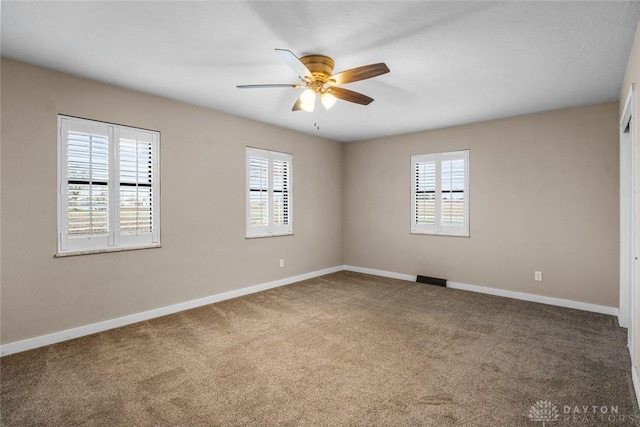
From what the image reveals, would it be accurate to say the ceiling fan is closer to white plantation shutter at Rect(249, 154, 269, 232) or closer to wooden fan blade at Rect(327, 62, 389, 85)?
wooden fan blade at Rect(327, 62, 389, 85)

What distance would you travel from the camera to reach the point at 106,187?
3592mm

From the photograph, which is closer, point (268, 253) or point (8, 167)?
point (8, 167)

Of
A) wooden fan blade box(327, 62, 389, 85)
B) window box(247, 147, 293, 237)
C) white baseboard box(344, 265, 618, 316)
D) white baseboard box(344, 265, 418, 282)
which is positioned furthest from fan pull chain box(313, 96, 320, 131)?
white baseboard box(344, 265, 618, 316)

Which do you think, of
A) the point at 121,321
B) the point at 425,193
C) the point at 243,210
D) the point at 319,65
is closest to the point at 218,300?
the point at 121,321

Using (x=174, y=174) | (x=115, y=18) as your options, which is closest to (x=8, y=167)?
(x=174, y=174)

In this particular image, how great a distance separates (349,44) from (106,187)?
9.67ft

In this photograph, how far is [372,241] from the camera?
6410 mm

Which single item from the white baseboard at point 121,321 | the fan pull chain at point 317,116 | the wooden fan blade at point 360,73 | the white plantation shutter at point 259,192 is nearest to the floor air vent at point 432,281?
the white baseboard at point 121,321

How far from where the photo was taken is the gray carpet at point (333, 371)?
2131 mm

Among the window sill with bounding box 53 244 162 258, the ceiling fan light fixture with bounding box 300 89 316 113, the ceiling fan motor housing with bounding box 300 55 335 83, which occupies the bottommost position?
the window sill with bounding box 53 244 162 258

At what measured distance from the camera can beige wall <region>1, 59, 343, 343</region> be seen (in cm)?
304

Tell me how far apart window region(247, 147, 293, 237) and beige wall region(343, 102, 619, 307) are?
73.6 inches

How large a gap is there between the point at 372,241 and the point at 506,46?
420 cm

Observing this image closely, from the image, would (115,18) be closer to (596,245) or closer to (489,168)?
(489,168)
